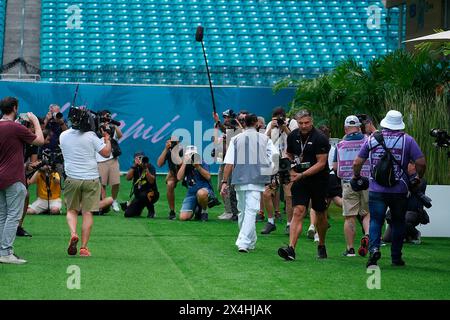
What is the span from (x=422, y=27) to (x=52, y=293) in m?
19.8

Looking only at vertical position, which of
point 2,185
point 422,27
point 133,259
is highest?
point 422,27

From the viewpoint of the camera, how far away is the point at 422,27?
92.8 ft

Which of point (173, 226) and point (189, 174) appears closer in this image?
point (173, 226)

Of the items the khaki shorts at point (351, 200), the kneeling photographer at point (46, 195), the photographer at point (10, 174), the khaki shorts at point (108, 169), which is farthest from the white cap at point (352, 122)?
the khaki shorts at point (108, 169)

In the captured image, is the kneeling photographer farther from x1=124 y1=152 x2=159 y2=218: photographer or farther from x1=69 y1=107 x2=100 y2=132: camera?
x1=69 y1=107 x2=100 y2=132: camera

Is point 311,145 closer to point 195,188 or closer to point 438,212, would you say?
point 438,212

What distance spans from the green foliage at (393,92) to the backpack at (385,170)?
491cm

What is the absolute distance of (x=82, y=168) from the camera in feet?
44.3

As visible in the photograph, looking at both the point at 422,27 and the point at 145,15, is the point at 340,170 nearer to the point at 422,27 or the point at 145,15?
the point at 422,27

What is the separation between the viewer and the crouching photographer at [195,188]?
19266mm

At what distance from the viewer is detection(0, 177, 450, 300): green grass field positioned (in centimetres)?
1062

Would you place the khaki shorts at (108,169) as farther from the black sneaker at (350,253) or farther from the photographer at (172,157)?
the black sneaker at (350,253)

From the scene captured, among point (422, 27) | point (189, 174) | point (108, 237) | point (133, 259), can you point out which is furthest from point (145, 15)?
point (133, 259)

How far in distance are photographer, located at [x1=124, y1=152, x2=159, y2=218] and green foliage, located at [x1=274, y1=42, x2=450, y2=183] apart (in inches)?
184
